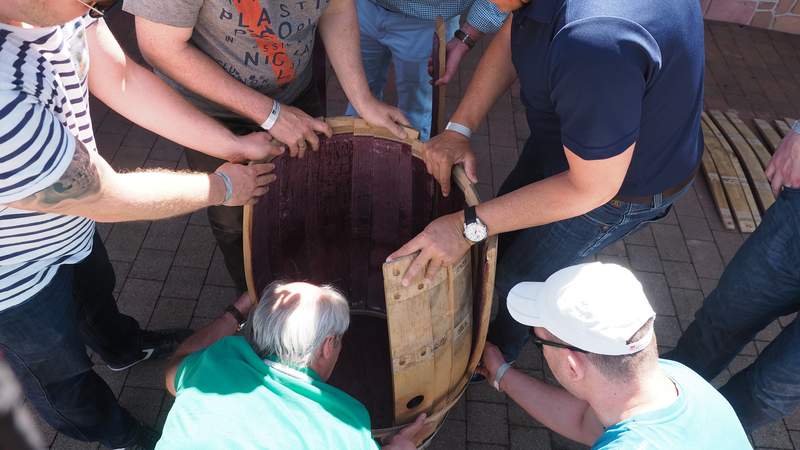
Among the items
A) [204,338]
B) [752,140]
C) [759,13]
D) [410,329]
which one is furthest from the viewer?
[759,13]

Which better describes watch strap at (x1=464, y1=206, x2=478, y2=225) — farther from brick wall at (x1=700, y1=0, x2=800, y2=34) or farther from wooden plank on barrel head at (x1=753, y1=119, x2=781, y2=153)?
brick wall at (x1=700, y1=0, x2=800, y2=34)

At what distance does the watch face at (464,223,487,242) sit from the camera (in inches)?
69.4

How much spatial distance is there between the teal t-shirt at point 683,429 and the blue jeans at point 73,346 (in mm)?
1574

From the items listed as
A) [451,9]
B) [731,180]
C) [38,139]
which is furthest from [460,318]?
[731,180]

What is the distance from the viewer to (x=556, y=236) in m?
2.06

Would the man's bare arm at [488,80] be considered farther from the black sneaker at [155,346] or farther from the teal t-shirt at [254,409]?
the black sneaker at [155,346]

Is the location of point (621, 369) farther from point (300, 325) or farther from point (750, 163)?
point (750, 163)

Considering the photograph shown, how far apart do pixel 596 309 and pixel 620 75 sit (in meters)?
0.58

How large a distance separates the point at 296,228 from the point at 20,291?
97 cm

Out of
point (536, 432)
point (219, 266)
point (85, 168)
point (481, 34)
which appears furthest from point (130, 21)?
point (536, 432)

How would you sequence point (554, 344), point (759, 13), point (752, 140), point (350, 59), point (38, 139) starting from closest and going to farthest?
point (38, 139) → point (554, 344) → point (350, 59) → point (752, 140) → point (759, 13)

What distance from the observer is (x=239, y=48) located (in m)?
2.00

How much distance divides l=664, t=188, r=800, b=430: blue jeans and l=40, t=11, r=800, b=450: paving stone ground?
476 millimetres

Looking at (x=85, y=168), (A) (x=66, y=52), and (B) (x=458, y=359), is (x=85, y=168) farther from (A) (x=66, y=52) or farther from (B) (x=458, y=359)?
(B) (x=458, y=359)
